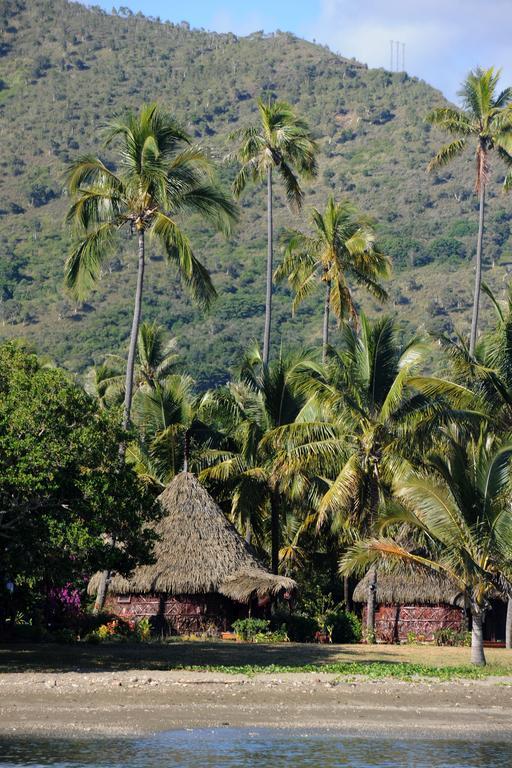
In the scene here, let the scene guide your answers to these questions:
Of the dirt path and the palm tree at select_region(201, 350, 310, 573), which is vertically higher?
the palm tree at select_region(201, 350, 310, 573)

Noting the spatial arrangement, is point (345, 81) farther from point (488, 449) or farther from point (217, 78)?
point (488, 449)

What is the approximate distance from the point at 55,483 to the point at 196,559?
11.8 m

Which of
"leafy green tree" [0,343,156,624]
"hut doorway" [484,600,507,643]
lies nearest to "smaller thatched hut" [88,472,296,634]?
"hut doorway" [484,600,507,643]

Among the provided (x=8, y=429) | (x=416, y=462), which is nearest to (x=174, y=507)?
(x=416, y=462)

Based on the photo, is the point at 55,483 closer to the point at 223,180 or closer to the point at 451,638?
the point at 451,638

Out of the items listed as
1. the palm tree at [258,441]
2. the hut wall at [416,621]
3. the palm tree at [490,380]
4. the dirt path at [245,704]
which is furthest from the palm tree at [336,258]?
the dirt path at [245,704]

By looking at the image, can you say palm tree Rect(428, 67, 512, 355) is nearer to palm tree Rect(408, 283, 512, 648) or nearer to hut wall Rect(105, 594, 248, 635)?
palm tree Rect(408, 283, 512, 648)

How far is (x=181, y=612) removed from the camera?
1350 inches

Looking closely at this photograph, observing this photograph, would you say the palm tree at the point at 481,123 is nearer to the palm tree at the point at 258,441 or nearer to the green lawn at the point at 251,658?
the palm tree at the point at 258,441

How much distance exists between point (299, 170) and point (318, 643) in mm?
18060

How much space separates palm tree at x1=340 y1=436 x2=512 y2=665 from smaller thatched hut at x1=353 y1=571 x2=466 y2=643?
9.99m

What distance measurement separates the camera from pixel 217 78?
7224 inches

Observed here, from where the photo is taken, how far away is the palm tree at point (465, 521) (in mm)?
24766

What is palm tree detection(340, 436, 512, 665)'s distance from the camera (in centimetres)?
2477
